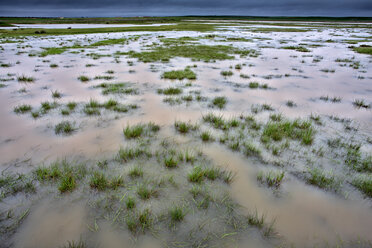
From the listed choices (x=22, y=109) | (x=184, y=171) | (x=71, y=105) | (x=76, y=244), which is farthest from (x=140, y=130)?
(x=22, y=109)

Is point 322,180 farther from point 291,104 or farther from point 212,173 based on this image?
point 291,104

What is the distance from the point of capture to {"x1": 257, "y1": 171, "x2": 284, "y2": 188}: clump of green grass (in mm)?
3525

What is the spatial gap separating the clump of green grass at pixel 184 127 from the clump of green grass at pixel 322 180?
3.12 metres

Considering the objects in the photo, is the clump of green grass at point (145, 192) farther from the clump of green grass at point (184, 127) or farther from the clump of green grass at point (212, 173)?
the clump of green grass at point (184, 127)

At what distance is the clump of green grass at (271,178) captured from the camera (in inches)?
139

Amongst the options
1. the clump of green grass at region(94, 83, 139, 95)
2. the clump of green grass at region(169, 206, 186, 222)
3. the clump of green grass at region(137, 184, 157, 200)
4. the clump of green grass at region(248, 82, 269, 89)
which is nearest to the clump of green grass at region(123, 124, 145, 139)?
the clump of green grass at region(137, 184, 157, 200)

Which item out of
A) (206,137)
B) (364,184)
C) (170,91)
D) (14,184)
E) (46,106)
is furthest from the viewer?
(170,91)

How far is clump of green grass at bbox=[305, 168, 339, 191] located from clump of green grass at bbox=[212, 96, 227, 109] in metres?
4.09

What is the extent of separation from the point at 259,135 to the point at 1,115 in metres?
8.65

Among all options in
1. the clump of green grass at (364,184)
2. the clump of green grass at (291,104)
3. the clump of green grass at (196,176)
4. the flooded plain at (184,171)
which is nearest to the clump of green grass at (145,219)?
the flooded plain at (184,171)

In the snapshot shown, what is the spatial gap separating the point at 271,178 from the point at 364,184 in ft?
5.78

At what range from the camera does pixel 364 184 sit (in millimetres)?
3463

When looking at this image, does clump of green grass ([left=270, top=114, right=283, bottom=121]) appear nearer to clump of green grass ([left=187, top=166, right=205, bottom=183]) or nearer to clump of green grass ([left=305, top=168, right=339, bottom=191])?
clump of green grass ([left=305, top=168, right=339, bottom=191])

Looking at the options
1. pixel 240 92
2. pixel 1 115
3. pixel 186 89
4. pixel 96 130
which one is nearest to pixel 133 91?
pixel 186 89
